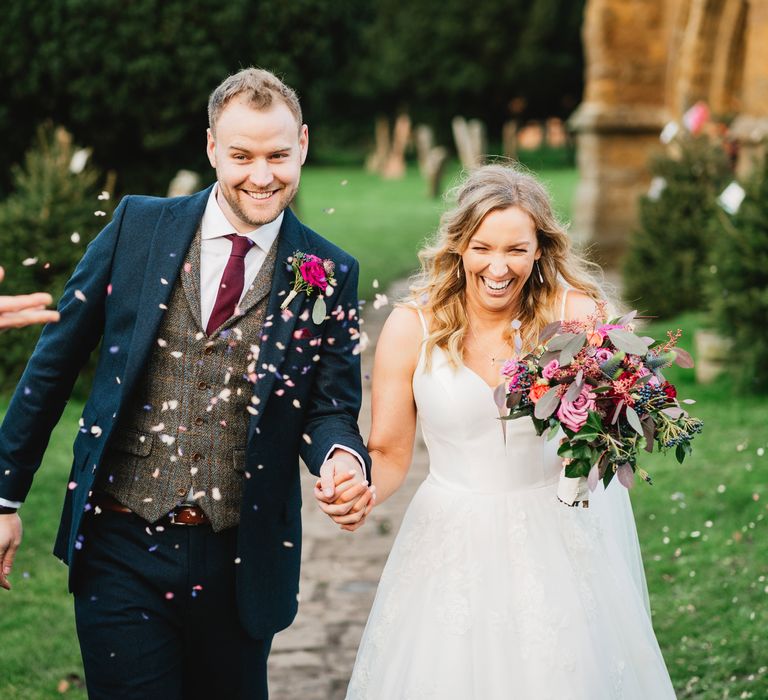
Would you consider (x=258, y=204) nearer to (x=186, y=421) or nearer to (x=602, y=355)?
(x=186, y=421)

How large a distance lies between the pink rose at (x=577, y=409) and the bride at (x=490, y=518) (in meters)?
0.46

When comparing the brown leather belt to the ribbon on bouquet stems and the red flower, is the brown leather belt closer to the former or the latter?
the ribbon on bouquet stems

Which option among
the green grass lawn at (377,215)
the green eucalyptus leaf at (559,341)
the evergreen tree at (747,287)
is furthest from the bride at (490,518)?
the green grass lawn at (377,215)

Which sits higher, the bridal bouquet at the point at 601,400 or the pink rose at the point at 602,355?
the pink rose at the point at 602,355

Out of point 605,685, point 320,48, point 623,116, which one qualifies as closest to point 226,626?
point 605,685

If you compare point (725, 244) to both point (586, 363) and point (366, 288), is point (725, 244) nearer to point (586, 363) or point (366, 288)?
point (586, 363)

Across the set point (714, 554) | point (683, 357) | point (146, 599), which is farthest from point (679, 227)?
point (146, 599)

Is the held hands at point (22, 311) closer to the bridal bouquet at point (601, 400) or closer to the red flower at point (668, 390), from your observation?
the bridal bouquet at point (601, 400)

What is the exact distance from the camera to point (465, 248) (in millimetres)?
3646

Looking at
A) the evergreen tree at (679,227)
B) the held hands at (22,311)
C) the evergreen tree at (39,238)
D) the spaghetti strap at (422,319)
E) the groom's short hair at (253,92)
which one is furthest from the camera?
the evergreen tree at (679,227)

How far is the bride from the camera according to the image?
3.45 m

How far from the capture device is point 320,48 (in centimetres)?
1313

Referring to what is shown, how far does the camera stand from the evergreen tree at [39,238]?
9.64 metres

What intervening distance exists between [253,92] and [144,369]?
812 mm
